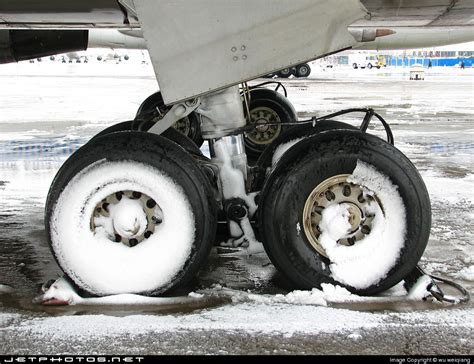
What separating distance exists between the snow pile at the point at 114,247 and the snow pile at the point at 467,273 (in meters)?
1.79

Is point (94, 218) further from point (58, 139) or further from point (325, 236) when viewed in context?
point (58, 139)

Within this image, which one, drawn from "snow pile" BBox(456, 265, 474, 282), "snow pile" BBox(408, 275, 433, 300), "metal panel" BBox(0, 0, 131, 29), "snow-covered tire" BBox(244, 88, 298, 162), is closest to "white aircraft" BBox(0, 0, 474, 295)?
"snow pile" BBox(408, 275, 433, 300)

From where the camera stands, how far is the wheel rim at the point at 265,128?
6629 mm

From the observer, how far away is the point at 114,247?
10.8ft

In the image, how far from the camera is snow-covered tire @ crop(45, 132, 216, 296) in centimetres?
323

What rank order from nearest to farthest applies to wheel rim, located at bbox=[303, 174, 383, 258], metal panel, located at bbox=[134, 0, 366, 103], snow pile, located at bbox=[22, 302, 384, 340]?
snow pile, located at bbox=[22, 302, 384, 340], metal panel, located at bbox=[134, 0, 366, 103], wheel rim, located at bbox=[303, 174, 383, 258]

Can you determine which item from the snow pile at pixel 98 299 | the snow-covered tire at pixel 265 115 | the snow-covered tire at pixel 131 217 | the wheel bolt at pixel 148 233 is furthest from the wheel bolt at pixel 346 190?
the snow-covered tire at pixel 265 115

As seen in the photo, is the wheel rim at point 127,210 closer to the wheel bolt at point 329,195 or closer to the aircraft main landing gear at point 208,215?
the aircraft main landing gear at point 208,215

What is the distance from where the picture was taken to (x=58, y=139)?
9625 mm

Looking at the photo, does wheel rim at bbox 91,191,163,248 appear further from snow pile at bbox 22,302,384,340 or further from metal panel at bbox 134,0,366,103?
metal panel at bbox 134,0,366,103

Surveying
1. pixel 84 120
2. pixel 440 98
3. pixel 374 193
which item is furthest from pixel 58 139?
pixel 440 98

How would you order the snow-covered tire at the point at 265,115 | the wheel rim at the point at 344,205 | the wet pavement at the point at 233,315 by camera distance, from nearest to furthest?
the wet pavement at the point at 233,315 < the wheel rim at the point at 344,205 < the snow-covered tire at the point at 265,115

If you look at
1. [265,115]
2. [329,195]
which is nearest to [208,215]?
[329,195]

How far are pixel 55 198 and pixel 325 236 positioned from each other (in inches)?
60.3
